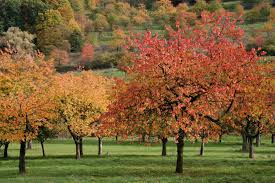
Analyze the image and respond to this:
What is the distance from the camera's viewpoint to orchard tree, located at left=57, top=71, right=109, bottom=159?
64.4 m

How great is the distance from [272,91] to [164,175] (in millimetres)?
22733

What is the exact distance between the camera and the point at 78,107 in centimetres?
6594

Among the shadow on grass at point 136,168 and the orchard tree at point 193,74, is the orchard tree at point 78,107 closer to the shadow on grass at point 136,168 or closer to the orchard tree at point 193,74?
the shadow on grass at point 136,168

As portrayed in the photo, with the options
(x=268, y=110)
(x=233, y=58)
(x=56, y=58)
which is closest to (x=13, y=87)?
(x=233, y=58)

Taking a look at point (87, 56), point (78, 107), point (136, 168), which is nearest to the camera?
point (136, 168)

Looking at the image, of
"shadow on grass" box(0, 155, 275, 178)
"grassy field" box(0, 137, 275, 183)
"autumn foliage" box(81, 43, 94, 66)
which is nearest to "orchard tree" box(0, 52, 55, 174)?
"shadow on grass" box(0, 155, 275, 178)

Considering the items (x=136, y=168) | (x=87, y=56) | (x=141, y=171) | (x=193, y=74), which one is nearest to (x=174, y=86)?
(x=193, y=74)

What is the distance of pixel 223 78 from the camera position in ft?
139

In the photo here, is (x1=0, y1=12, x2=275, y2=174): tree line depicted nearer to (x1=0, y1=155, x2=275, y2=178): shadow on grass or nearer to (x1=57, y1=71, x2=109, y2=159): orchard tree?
(x1=0, y1=155, x2=275, y2=178): shadow on grass

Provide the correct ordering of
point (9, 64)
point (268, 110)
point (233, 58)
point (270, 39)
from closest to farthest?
point (233, 58) → point (9, 64) → point (268, 110) → point (270, 39)

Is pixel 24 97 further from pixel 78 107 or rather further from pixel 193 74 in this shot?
pixel 78 107

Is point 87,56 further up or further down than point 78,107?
further up

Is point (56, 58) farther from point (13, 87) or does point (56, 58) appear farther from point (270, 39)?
point (13, 87)

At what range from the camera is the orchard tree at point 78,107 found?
64.4m
